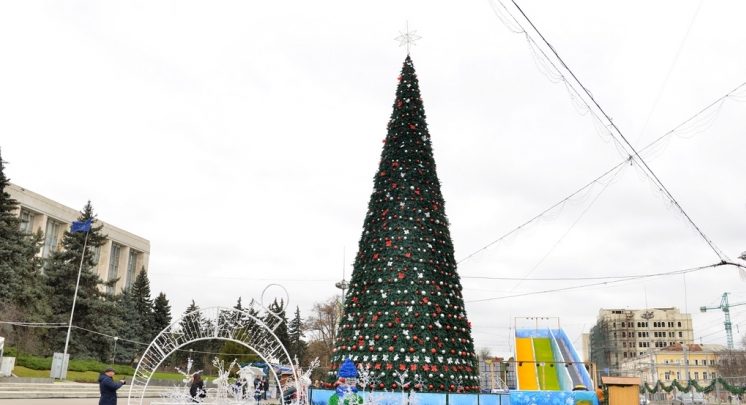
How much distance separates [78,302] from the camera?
37438 millimetres

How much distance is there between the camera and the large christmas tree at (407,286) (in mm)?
10844

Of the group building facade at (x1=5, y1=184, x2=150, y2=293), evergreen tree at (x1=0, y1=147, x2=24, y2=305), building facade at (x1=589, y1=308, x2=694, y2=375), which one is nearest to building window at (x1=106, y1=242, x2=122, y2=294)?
building facade at (x1=5, y1=184, x2=150, y2=293)

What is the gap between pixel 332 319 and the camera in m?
44.7

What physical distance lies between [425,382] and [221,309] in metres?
3.92

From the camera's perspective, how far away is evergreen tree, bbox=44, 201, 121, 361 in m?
37.6

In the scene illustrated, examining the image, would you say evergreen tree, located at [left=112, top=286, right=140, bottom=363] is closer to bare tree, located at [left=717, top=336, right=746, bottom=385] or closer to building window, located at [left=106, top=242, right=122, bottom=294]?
building window, located at [left=106, top=242, right=122, bottom=294]

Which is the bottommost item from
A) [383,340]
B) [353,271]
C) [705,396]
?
[705,396]

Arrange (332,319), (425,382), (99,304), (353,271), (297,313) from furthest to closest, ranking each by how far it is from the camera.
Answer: (297,313)
(332,319)
(99,304)
(353,271)
(425,382)

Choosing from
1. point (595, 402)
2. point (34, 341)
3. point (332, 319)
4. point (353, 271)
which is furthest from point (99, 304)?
point (595, 402)

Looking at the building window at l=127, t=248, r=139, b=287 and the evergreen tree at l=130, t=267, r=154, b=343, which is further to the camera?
the building window at l=127, t=248, r=139, b=287

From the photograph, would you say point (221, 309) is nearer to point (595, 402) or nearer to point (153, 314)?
point (595, 402)

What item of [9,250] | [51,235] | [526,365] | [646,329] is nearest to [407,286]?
[526,365]

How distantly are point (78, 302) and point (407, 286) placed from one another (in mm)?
33149

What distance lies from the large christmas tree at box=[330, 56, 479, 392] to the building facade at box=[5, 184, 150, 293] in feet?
154
